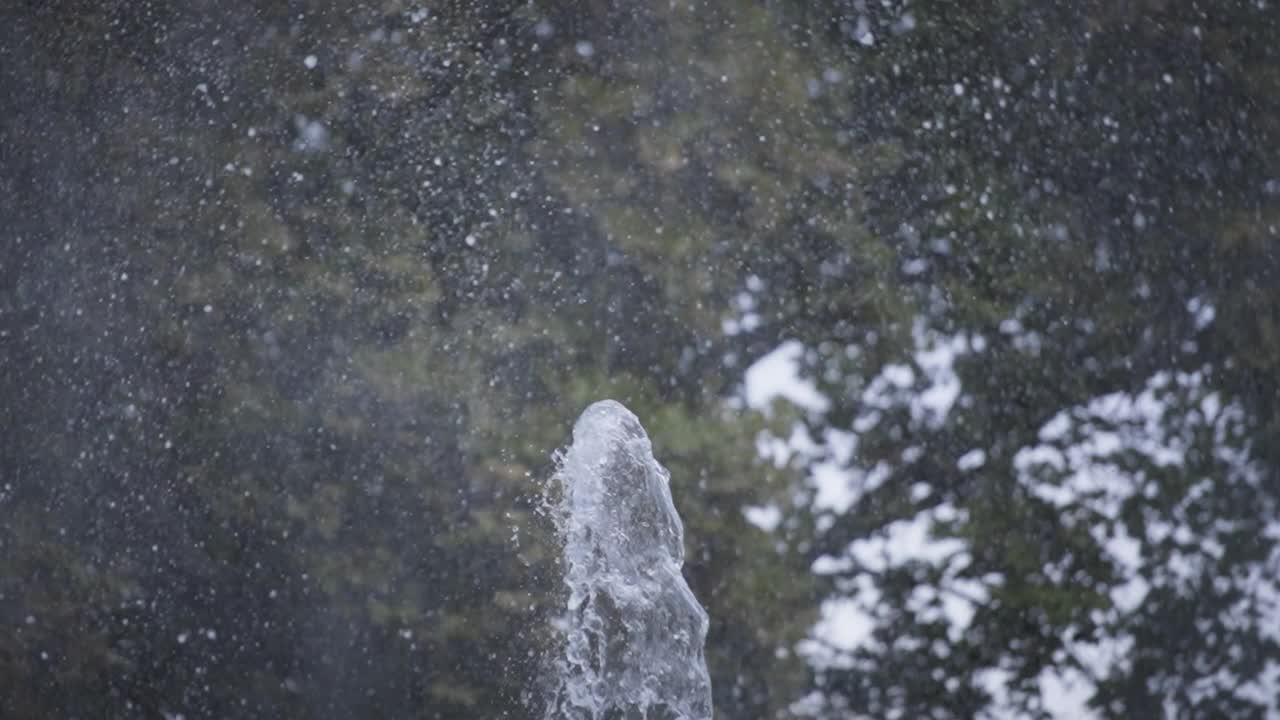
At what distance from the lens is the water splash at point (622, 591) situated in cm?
213

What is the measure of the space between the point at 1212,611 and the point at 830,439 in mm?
617

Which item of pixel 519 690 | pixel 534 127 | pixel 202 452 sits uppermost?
pixel 534 127

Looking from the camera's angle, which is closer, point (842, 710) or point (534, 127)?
point (842, 710)

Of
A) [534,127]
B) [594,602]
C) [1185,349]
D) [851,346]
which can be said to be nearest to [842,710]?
[594,602]

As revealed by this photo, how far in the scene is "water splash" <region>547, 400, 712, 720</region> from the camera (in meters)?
2.13

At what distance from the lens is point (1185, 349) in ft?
7.30

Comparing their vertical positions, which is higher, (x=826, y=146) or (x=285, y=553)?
(x=826, y=146)

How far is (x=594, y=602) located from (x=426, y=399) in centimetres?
39

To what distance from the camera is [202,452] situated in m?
2.21

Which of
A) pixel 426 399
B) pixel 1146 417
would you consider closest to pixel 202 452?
pixel 426 399

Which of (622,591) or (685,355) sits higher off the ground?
(685,355)

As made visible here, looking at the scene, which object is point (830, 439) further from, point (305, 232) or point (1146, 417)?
point (305, 232)

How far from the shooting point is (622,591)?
2148mm

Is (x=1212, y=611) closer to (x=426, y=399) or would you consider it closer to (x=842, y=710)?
(x=842, y=710)
